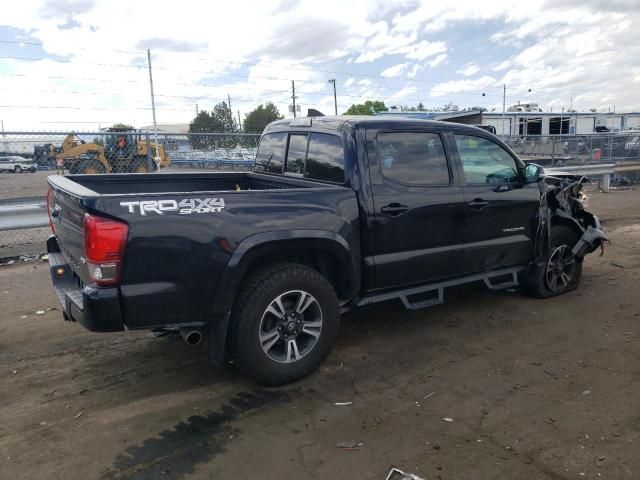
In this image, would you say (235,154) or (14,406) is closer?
(14,406)

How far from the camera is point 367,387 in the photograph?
3920mm

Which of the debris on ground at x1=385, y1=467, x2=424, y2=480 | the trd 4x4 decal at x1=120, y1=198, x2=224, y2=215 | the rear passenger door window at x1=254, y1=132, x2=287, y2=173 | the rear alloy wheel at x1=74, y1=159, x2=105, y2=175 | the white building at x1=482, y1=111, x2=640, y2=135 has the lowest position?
the debris on ground at x1=385, y1=467, x2=424, y2=480

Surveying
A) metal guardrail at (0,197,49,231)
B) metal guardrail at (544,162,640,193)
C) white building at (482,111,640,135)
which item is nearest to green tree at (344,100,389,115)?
white building at (482,111,640,135)

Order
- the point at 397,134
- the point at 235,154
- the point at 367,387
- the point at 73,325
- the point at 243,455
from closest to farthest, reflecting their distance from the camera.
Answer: the point at 243,455 < the point at 367,387 < the point at 397,134 < the point at 73,325 < the point at 235,154

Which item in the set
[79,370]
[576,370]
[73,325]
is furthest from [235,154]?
A: [576,370]

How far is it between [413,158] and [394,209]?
22.4 inches

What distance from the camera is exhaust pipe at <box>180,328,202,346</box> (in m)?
3.55

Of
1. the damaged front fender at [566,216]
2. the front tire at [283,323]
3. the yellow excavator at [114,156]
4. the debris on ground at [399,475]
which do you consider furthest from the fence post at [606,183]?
the debris on ground at [399,475]

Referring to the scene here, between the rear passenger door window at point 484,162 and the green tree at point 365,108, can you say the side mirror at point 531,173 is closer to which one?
the rear passenger door window at point 484,162

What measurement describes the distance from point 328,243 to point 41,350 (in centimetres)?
269

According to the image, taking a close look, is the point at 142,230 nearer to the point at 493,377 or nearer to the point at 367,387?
the point at 367,387

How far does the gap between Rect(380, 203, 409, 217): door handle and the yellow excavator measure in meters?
7.46

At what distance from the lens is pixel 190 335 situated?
3.56m

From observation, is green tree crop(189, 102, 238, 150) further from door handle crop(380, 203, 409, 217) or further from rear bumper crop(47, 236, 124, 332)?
rear bumper crop(47, 236, 124, 332)
